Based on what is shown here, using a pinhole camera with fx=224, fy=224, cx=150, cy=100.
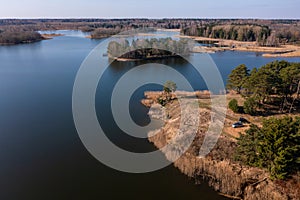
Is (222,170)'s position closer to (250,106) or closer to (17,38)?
(250,106)

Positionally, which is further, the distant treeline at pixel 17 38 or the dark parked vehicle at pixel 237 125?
the distant treeline at pixel 17 38

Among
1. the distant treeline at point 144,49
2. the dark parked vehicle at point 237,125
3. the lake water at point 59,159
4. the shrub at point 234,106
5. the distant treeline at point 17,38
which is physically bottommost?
the lake water at point 59,159

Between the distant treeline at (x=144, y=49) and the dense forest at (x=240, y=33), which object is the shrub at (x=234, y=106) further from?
the dense forest at (x=240, y=33)

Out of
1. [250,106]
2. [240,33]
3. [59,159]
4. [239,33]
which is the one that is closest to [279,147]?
[250,106]

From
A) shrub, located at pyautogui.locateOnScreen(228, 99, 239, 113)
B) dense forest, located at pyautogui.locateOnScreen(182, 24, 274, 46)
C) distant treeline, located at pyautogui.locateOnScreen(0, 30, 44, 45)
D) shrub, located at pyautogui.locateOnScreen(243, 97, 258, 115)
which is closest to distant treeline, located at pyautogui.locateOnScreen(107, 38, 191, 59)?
shrub, located at pyautogui.locateOnScreen(228, 99, 239, 113)

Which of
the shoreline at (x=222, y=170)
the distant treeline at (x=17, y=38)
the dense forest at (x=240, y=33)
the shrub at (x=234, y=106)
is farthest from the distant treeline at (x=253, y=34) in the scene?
the shoreline at (x=222, y=170)

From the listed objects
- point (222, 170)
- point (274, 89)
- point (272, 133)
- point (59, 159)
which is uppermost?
point (274, 89)
